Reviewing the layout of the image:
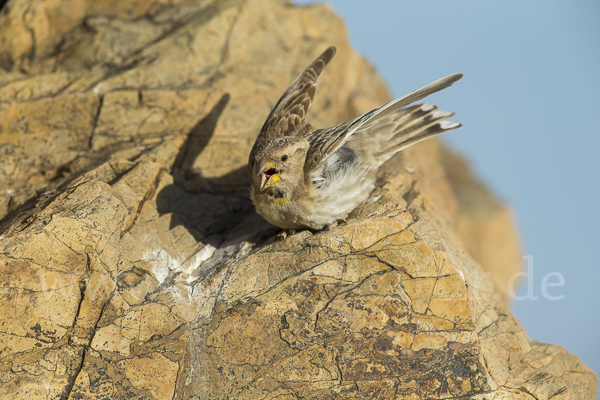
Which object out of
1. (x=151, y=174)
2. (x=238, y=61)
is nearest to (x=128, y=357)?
(x=151, y=174)

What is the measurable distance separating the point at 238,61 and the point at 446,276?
4931 millimetres

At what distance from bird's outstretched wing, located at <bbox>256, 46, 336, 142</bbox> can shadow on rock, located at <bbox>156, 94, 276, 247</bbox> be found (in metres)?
1.07

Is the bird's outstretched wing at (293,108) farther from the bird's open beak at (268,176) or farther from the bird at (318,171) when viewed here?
the bird's open beak at (268,176)

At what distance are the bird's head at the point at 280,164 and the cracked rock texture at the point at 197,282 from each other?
2.05 ft

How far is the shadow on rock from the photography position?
6200 mm

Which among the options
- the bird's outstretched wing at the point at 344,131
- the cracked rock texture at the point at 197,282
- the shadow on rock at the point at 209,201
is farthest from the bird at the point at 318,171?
the shadow on rock at the point at 209,201

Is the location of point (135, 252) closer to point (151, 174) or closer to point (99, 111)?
point (151, 174)

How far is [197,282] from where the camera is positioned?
524 cm

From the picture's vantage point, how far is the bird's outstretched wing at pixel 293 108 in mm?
6234

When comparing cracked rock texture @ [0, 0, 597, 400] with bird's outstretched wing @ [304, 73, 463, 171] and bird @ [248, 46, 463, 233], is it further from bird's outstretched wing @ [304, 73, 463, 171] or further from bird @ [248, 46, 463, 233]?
bird's outstretched wing @ [304, 73, 463, 171]

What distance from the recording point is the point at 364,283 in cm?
485

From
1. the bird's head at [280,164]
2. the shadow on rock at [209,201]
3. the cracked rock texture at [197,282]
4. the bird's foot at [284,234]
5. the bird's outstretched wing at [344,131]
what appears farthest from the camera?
the shadow on rock at [209,201]

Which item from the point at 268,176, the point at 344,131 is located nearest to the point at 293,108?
the point at 344,131

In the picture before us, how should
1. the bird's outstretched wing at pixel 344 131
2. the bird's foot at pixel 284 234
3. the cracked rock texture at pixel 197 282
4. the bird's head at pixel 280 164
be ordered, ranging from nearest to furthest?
the cracked rock texture at pixel 197 282 → the bird's outstretched wing at pixel 344 131 → the bird's head at pixel 280 164 → the bird's foot at pixel 284 234
